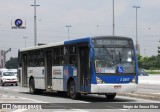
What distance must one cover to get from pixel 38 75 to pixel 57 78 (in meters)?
3.09

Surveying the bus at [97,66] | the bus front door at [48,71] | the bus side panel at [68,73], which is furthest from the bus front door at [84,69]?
the bus front door at [48,71]

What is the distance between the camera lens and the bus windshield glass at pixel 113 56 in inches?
813

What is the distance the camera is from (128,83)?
68.6 feet

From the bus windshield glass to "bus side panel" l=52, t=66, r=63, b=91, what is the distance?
387cm

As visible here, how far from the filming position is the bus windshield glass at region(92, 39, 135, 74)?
20641mm

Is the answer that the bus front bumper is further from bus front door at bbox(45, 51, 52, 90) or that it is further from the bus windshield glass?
bus front door at bbox(45, 51, 52, 90)

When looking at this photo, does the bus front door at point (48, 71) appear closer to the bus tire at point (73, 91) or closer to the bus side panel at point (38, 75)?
the bus side panel at point (38, 75)

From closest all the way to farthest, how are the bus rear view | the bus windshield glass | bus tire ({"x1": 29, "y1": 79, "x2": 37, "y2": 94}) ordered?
the bus rear view < the bus windshield glass < bus tire ({"x1": 29, "y1": 79, "x2": 37, "y2": 94})

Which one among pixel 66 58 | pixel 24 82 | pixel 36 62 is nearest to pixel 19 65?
pixel 24 82

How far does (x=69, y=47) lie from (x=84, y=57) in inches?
75.8

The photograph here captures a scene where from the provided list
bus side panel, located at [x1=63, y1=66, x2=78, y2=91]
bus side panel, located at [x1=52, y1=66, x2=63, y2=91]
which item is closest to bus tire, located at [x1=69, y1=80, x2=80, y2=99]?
bus side panel, located at [x1=63, y1=66, x2=78, y2=91]

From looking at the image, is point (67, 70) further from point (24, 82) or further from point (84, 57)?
point (24, 82)

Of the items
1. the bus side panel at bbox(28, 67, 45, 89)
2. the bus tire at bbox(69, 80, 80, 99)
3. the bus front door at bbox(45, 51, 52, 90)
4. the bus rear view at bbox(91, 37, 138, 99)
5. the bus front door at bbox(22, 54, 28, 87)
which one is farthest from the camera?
the bus front door at bbox(22, 54, 28, 87)

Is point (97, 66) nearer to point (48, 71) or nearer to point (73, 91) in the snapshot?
point (73, 91)
